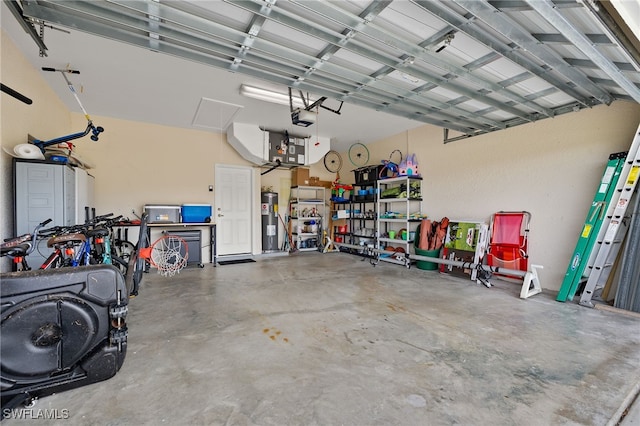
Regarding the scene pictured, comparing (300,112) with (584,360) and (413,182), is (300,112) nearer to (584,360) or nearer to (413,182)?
(413,182)

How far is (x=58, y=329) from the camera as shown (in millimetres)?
1562

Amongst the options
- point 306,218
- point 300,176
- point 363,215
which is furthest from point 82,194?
point 363,215

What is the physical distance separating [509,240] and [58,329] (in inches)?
207

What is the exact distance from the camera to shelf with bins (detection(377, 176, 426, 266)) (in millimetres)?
5551

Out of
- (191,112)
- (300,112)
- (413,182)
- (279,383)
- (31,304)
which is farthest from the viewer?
(413,182)

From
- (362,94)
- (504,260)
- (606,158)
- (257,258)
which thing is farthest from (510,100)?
(257,258)

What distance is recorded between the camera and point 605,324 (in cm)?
263

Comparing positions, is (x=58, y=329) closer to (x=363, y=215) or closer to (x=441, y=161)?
(x=441, y=161)

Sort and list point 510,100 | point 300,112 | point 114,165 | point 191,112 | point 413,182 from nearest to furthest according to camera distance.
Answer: point 510,100
point 300,112
point 191,112
point 114,165
point 413,182

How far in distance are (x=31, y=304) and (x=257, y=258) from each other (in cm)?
485

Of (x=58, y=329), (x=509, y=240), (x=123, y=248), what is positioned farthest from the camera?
(x=123, y=248)

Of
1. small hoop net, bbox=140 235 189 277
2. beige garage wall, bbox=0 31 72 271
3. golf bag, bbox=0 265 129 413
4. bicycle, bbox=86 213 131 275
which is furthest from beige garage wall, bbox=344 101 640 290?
beige garage wall, bbox=0 31 72 271
